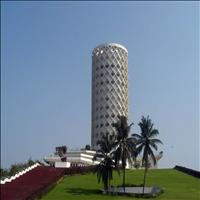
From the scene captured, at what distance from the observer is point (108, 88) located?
161375 millimetres

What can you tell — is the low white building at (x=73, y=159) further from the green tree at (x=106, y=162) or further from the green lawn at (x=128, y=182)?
the green tree at (x=106, y=162)

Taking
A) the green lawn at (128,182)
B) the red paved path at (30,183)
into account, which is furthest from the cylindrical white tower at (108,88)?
the red paved path at (30,183)

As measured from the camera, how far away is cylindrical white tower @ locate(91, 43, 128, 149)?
160000mm

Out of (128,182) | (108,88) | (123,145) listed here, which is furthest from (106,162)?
(108,88)

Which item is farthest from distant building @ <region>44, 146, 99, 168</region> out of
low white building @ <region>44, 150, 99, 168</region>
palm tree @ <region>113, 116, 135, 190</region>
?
palm tree @ <region>113, 116, 135, 190</region>

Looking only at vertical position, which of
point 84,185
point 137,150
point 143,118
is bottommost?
point 84,185

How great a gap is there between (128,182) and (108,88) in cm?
8945

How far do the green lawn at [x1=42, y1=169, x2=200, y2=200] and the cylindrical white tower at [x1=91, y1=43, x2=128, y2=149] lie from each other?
73.9 m

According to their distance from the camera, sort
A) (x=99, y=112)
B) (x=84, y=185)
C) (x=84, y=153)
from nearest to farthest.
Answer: (x=84, y=185), (x=84, y=153), (x=99, y=112)

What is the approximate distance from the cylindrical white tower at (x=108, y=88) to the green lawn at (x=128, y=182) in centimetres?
7392

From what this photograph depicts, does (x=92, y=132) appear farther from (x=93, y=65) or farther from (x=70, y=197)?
(x=70, y=197)

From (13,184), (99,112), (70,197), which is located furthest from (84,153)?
(70,197)

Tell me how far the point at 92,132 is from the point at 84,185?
93.8 meters

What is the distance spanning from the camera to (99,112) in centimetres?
16100
